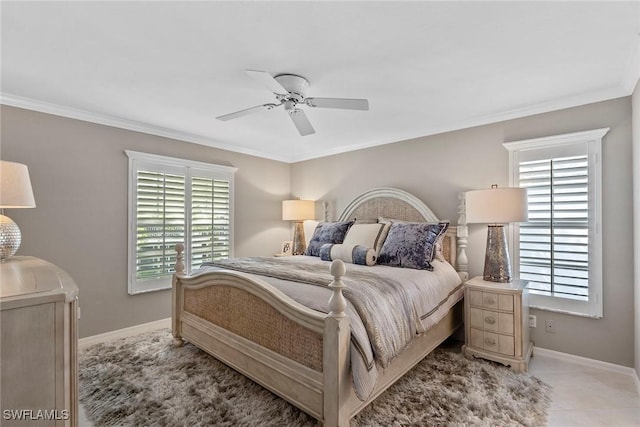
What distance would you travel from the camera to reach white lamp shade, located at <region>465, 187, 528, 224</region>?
2.63 m

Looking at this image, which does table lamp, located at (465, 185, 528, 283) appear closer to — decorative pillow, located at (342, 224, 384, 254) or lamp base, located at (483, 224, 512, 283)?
lamp base, located at (483, 224, 512, 283)

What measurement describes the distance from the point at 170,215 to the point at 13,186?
185 centimetres

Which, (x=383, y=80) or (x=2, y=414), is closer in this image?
(x=2, y=414)

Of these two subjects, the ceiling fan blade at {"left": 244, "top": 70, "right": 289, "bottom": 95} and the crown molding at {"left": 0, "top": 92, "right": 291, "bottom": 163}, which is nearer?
the ceiling fan blade at {"left": 244, "top": 70, "right": 289, "bottom": 95}

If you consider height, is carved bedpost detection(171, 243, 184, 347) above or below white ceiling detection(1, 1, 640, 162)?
below

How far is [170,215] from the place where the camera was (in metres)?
3.76

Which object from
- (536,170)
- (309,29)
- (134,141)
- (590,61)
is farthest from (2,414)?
(536,170)

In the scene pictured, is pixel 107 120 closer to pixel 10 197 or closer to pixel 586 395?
pixel 10 197

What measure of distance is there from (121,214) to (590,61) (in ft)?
14.5

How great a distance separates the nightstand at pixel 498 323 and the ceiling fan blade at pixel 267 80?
2.36m

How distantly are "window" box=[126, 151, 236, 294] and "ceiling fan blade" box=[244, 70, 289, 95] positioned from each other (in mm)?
2134

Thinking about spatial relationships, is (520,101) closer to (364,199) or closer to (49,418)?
(364,199)

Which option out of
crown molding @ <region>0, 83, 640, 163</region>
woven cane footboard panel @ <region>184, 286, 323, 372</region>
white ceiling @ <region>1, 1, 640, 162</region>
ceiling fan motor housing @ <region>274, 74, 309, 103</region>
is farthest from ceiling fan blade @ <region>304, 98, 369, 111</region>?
crown molding @ <region>0, 83, 640, 163</region>

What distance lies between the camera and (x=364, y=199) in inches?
165
